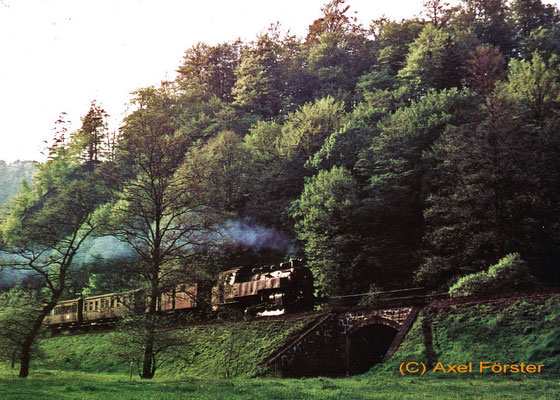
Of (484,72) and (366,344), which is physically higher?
(484,72)

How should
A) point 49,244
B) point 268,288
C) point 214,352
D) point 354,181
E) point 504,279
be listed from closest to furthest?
point 49,244 < point 214,352 < point 504,279 < point 268,288 < point 354,181

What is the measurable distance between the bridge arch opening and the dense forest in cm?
677

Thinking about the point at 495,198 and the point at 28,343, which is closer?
the point at 28,343

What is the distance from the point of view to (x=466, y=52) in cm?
6019

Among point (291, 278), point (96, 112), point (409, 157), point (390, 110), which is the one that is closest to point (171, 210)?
point (291, 278)

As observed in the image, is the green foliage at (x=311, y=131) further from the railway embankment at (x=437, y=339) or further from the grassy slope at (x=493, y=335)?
the grassy slope at (x=493, y=335)

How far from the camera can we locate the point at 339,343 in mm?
28750

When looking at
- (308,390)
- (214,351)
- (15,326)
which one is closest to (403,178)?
(214,351)

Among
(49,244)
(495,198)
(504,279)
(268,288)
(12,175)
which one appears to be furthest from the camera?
(12,175)

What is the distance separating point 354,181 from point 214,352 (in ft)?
72.6

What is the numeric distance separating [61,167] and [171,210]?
58.1 meters

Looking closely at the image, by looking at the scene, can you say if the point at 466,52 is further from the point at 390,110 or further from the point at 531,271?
the point at 531,271

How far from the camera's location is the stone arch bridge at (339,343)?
26.4 meters

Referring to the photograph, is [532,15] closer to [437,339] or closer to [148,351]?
[437,339]
